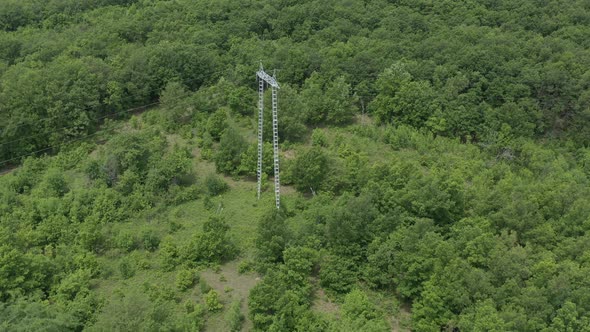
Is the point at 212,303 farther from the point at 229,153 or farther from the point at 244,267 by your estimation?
the point at 229,153

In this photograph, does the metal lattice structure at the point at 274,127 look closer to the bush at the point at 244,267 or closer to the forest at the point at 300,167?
the forest at the point at 300,167

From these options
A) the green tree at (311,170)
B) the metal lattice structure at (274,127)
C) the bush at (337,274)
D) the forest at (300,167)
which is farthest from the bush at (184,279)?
the green tree at (311,170)

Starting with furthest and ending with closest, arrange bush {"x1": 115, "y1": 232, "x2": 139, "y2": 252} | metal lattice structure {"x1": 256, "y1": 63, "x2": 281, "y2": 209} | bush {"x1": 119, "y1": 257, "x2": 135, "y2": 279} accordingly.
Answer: metal lattice structure {"x1": 256, "y1": 63, "x2": 281, "y2": 209} < bush {"x1": 115, "y1": 232, "x2": 139, "y2": 252} < bush {"x1": 119, "y1": 257, "x2": 135, "y2": 279}

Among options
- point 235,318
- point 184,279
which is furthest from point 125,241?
point 235,318

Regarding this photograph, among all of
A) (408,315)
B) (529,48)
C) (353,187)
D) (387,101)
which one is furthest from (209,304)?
(529,48)

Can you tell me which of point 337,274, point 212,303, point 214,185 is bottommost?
point 212,303

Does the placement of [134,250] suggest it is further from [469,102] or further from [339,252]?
[469,102]

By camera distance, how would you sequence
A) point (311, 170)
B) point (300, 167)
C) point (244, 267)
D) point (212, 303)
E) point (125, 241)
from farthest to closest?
point (300, 167) < point (311, 170) < point (125, 241) < point (244, 267) < point (212, 303)

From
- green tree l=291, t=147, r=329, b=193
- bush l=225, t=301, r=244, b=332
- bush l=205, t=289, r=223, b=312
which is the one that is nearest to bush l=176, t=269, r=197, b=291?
bush l=205, t=289, r=223, b=312

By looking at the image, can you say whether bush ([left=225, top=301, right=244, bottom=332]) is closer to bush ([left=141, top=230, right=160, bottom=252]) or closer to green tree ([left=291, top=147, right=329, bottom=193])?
bush ([left=141, top=230, right=160, bottom=252])
